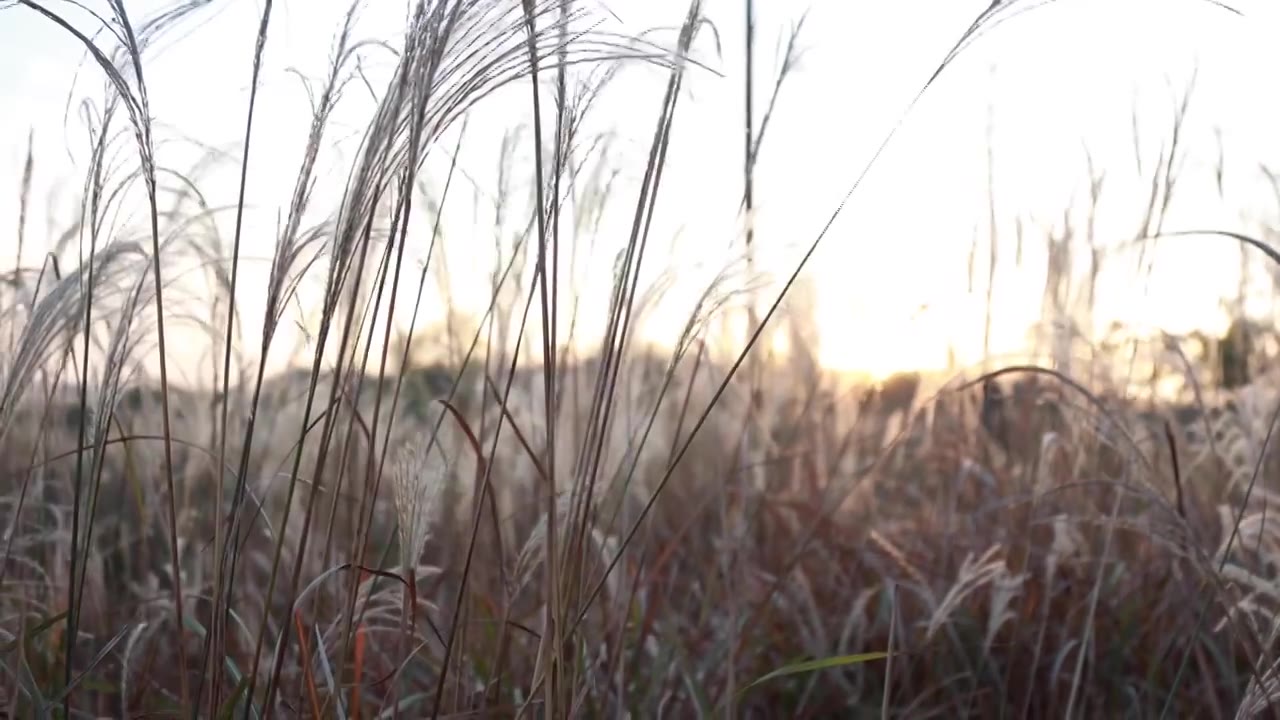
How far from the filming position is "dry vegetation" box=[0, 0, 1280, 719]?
2.95 feet

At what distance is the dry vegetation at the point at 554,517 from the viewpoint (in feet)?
2.95

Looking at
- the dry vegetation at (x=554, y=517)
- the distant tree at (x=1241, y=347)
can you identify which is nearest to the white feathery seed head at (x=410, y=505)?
the dry vegetation at (x=554, y=517)

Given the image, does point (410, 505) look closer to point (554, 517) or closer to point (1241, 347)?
point (554, 517)

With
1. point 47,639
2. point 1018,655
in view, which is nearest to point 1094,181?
point 1018,655

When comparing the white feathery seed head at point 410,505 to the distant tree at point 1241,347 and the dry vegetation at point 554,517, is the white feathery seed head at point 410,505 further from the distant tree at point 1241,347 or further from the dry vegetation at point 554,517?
the distant tree at point 1241,347

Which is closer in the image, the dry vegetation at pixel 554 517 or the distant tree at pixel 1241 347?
the dry vegetation at pixel 554 517

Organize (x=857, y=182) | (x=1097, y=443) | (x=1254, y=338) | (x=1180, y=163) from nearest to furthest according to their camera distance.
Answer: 1. (x=857, y=182)
2. (x=1180, y=163)
3. (x=1097, y=443)
4. (x=1254, y=338)

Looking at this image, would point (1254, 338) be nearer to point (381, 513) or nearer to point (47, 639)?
point (381, 513)

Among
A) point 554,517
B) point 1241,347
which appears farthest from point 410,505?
point 1241,347

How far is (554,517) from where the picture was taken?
84 cm

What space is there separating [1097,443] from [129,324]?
5.75 feet

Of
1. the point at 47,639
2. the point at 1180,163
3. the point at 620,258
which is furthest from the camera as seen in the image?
the point at 1180,163

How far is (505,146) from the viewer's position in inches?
57.7

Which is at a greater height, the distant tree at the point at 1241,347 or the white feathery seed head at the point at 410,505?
the distant tree at the point at 1241,347
